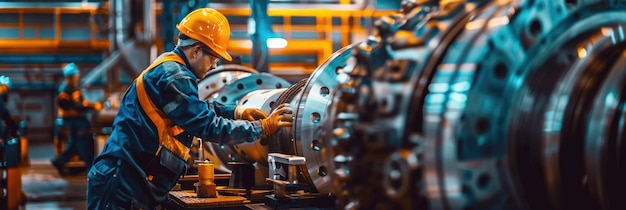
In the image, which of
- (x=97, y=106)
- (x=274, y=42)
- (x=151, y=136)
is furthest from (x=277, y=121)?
(x=97, y=106)

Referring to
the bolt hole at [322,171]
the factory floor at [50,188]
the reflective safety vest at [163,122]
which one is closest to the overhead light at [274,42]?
the factory floor at [50,188]

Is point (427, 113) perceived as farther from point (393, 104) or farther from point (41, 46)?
point (41, 46)

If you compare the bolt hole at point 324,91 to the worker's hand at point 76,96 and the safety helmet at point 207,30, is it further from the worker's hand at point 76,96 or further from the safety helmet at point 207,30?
the worker's hand at point 76,96

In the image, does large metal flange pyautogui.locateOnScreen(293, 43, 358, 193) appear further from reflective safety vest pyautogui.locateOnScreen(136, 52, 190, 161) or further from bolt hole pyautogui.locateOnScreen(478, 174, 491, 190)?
bolt hole pyautogui.locateOnScreen(478, 174, 491, 190)

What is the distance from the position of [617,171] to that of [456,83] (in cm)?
41

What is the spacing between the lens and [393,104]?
152 cm

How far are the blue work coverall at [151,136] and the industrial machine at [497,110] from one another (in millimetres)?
1213

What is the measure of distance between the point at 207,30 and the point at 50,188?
5.47 m

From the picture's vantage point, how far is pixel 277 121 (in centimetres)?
290

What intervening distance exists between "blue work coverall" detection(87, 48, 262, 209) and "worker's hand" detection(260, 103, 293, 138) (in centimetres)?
3

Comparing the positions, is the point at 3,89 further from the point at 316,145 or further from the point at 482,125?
the point at 482,125

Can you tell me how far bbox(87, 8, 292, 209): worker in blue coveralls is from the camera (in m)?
2.76

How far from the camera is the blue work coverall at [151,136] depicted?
2.74m

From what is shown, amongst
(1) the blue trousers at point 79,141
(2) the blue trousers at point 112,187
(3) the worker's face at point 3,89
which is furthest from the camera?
(1) the blue trousers at point 79,141
